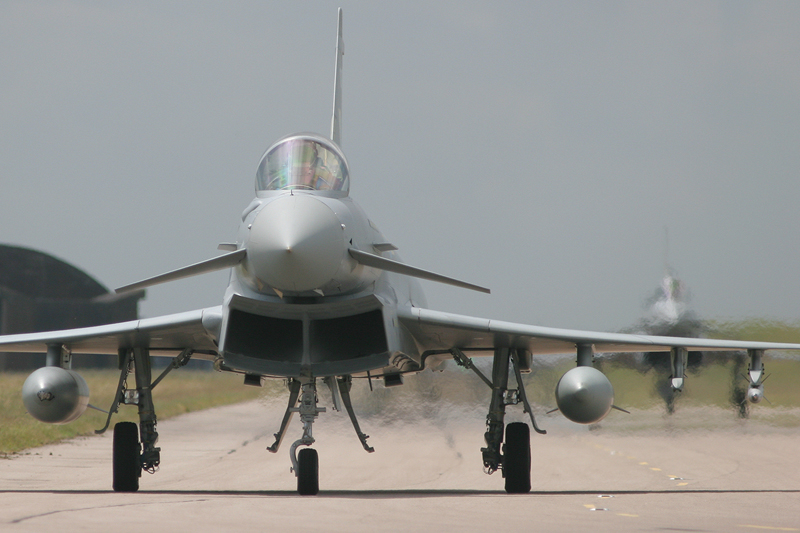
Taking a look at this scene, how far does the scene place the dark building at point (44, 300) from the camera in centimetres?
3947

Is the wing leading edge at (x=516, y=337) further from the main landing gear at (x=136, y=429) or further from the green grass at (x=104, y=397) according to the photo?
the green grass at (x=104, y=397)

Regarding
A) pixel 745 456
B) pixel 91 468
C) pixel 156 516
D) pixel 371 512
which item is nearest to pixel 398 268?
pixel 371 512

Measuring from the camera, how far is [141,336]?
1223 centimetres

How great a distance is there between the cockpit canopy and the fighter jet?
0.05ft

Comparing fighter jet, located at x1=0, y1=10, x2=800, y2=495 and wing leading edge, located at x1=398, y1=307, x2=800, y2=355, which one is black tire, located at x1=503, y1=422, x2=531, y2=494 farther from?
wing leading edge, located at x1=398, y1=307, x2=800, y2=355

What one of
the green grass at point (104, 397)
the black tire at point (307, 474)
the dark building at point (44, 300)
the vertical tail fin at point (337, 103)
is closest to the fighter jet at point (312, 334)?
the black tire at point (307, 474)

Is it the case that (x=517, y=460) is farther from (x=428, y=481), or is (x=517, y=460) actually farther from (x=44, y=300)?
(x=44, y=300)

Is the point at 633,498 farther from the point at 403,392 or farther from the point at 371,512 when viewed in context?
the point at 403,392

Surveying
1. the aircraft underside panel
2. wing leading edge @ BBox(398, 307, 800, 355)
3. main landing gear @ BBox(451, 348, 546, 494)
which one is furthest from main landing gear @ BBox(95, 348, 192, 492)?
main landing gear @ BBox(451, 348, 546, 494)

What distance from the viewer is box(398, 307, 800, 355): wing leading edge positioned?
38.2 ft

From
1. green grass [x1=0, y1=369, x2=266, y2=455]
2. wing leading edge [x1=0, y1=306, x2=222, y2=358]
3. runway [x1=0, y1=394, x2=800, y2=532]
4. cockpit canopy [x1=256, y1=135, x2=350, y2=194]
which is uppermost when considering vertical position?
cockpit canopy [x1=256, y1=135, x2=350, y2=194]

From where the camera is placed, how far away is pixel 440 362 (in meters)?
14.1

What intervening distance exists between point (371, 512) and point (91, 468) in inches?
372

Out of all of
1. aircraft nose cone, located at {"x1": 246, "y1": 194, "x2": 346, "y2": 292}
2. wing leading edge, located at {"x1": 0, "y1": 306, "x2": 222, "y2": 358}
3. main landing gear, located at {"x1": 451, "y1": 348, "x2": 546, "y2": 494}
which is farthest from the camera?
main landing gear, located at {"x1": 451, "y1": 348, "x2": 546, "y2": 494}
